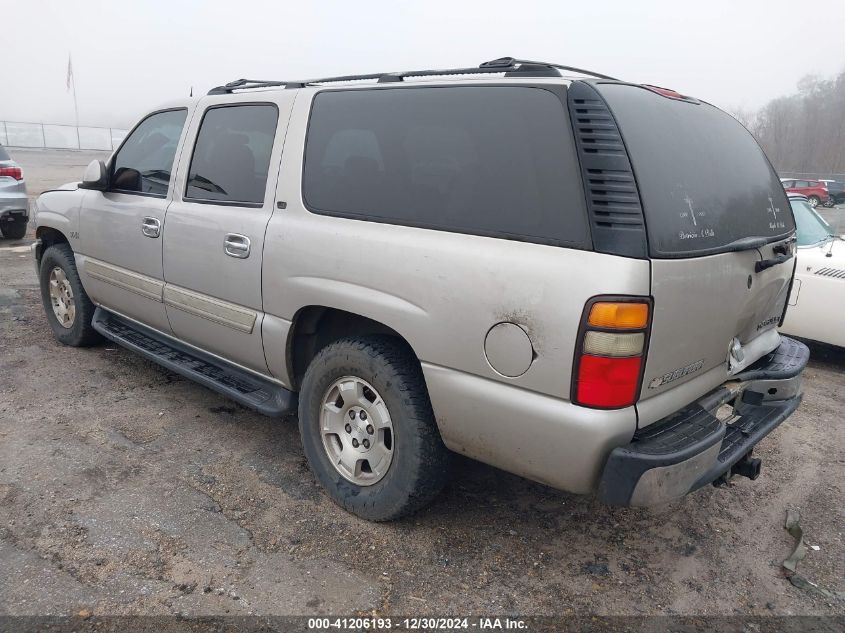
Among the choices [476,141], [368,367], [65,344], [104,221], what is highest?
[476,141]

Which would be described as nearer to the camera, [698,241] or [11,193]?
[698,241]

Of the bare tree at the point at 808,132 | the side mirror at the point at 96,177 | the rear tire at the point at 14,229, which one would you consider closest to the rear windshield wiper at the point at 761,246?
the side mirror at the point at 96,177

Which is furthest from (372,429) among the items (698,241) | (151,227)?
(151,227)

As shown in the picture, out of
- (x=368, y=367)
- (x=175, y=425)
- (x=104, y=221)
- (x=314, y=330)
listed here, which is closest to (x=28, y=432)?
(x=175, y=425)

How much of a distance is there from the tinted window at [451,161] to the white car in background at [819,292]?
371 cm

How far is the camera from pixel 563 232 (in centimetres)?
220

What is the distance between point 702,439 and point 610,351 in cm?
56

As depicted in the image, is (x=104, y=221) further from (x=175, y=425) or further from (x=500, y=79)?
(x=500, y=79)

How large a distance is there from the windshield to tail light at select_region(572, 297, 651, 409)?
415 cm

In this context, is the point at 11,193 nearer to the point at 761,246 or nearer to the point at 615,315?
the point at 615,315

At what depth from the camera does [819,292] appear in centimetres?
520

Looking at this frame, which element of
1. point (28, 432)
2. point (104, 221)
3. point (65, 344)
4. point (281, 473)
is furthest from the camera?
point (65, 344)

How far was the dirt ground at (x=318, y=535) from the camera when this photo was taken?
8.06ft

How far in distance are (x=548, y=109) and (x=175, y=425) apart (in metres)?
2.81
